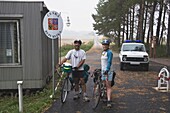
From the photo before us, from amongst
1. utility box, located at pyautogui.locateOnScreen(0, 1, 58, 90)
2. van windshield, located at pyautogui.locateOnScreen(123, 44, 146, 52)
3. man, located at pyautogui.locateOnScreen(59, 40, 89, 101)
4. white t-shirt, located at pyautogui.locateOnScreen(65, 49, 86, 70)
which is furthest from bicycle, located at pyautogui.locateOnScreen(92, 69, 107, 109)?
van windshield, located at pyautogui.locateOnScreen(123, 44, 146, 52)

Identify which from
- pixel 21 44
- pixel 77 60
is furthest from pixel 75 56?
pixel 21 44

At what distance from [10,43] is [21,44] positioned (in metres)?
0.48

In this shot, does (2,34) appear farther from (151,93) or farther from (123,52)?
(123,52)

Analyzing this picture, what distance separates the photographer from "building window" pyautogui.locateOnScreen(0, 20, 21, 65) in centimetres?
927

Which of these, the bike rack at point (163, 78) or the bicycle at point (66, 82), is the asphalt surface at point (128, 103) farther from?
the bike rack at point (163, 78)

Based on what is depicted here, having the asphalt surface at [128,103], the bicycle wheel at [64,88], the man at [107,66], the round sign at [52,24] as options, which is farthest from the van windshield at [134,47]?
the man at [107,66]

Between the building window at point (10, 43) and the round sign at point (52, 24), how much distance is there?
1.72m

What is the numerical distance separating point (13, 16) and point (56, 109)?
13.5 feet

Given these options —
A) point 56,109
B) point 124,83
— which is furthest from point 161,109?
point 124,83

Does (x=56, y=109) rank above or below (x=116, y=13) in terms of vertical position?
below

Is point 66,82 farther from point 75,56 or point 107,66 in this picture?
point 107,66

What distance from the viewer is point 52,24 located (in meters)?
8.11

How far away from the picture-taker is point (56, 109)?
6.92 m

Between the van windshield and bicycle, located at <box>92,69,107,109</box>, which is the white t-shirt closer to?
bicycle, located at <box>92,69,107,109</box>
